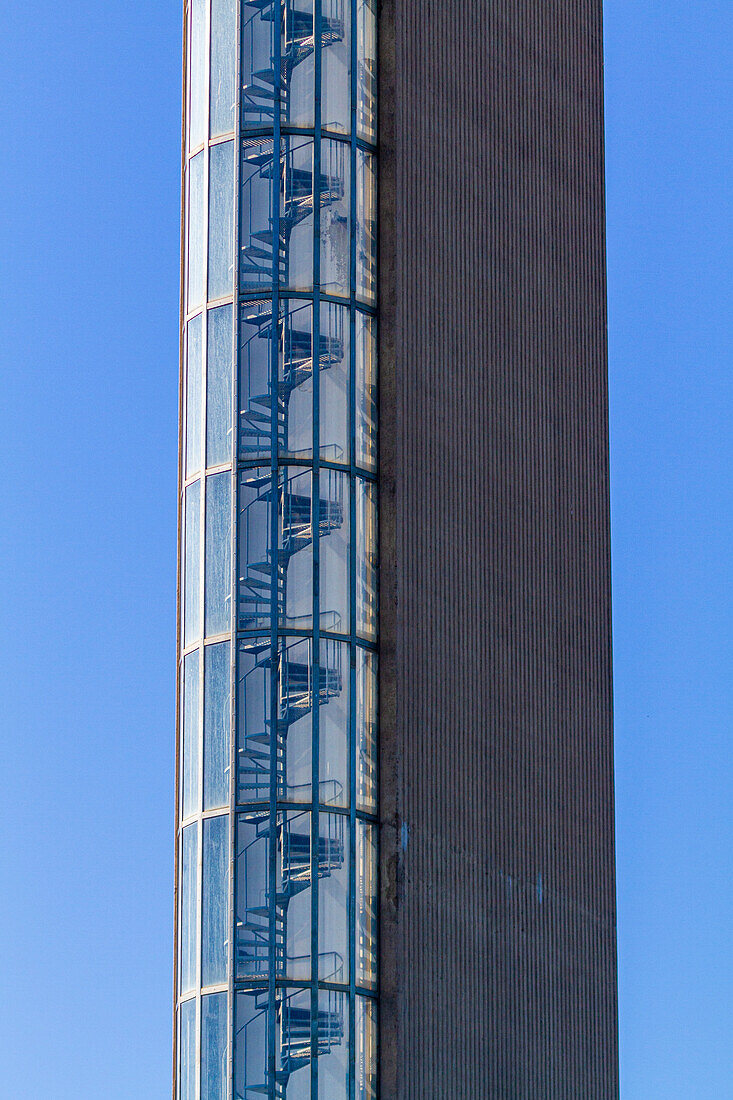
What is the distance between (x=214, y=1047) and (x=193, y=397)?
51.1 feet

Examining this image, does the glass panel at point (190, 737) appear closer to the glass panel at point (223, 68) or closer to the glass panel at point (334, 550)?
the glass panel at point (334, 550)

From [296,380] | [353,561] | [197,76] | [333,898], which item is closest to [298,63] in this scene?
[197,76]

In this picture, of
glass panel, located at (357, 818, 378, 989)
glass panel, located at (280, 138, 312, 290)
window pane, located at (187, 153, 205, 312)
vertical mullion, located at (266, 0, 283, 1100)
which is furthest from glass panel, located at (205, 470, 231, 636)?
glass panel, located at (357, 818, 378, 989)

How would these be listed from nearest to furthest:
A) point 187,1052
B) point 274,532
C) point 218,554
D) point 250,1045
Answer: point 250,1045 → point 187,1052 → point 274,532 → point 218,554

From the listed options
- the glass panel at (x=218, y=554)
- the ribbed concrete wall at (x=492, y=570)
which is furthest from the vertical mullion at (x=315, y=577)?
the glass panel at (x=218, y=554)

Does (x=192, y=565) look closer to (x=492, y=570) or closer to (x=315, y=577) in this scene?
(x=315, y=577)

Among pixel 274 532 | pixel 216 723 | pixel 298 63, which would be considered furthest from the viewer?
pixel 298 63

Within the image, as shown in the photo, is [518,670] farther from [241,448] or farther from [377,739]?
[241,448]

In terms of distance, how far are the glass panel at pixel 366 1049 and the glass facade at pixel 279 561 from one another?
5 cm

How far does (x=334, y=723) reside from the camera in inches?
2071

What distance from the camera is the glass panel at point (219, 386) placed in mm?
54503

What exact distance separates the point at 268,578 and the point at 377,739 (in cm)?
449

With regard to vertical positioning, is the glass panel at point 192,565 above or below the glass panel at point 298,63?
below

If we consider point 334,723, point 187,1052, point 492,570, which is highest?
point 492,570
